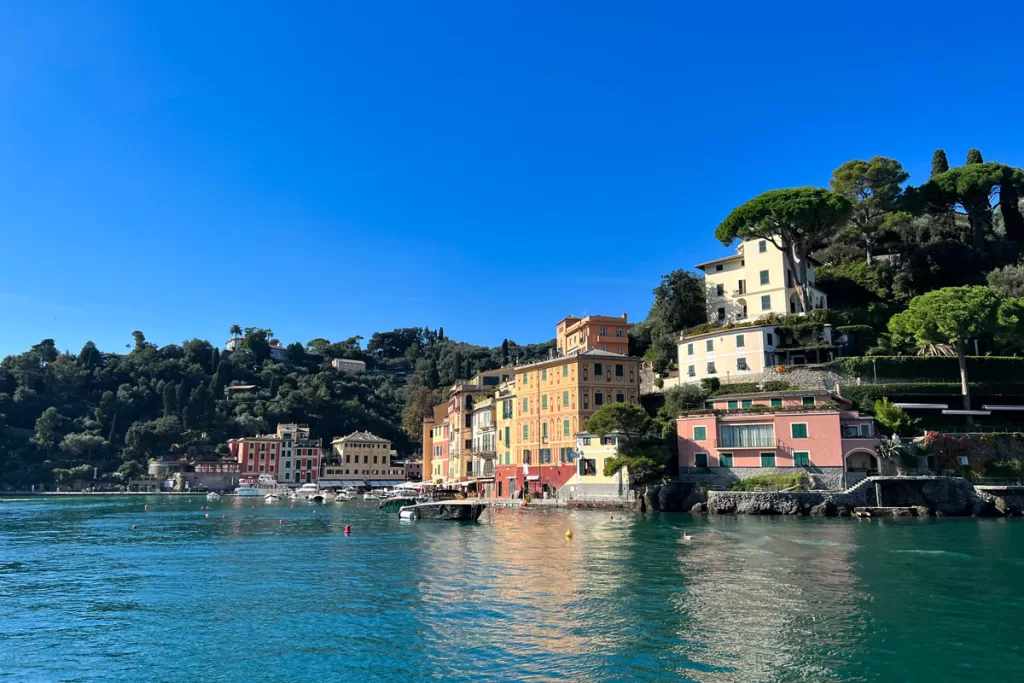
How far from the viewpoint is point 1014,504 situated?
4800 cm

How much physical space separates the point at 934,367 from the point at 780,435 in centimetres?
1559

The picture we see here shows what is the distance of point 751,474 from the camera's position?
2105 inches

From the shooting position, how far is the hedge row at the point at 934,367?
57031mm

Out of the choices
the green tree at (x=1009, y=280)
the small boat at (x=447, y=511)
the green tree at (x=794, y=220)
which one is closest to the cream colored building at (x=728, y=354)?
the green tree at (x=794, y=220)

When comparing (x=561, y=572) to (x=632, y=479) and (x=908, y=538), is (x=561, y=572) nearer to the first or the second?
(x=908, y=538)

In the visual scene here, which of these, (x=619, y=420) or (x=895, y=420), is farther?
(x=619, y=420)

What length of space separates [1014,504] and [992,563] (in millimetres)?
24668

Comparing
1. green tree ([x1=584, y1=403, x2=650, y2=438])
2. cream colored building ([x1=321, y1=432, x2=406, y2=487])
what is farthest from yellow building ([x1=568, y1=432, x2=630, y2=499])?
cream colored building ([x1=321, y1=432, x2=406, y2=487])

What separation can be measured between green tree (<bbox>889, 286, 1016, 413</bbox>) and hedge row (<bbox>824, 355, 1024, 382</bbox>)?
45.5 inches

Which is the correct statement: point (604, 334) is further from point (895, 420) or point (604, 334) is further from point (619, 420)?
point (895, 420)

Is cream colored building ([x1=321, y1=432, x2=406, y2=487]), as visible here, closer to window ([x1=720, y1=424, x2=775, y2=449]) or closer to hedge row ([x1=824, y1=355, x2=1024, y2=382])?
window ([x1=720, y1=424, x2=775, y2=449])

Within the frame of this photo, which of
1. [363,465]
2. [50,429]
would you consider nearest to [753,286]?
[363,465]

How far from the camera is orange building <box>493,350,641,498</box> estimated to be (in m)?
63.4

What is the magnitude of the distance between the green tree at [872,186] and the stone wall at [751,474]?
3393 centimetres
